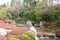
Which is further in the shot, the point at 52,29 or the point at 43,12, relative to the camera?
the point at 43,12

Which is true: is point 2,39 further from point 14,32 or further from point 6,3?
point 6,3

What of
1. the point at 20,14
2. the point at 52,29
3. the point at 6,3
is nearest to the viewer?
the point at 52,29

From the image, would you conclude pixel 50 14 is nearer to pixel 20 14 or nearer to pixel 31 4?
pixel 20 14

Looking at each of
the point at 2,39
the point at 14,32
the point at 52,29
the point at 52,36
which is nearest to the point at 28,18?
the point at 52,29

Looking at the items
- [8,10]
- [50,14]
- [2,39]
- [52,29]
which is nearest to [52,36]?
[52,29]

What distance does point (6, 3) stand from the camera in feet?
201

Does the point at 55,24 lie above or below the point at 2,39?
below

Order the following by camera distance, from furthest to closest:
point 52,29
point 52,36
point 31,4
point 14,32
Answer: point 31,4 → point 52,29 → point 52,36 → point 14,32

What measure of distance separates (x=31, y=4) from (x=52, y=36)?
20702mm

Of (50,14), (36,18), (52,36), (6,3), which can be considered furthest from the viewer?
(6,3)

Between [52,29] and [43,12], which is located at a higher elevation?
[43,12]

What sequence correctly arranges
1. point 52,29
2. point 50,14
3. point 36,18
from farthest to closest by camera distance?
1. point 36,18
2. point 50,14
3. point 52,29

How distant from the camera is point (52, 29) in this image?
104ft

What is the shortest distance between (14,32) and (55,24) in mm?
17317
